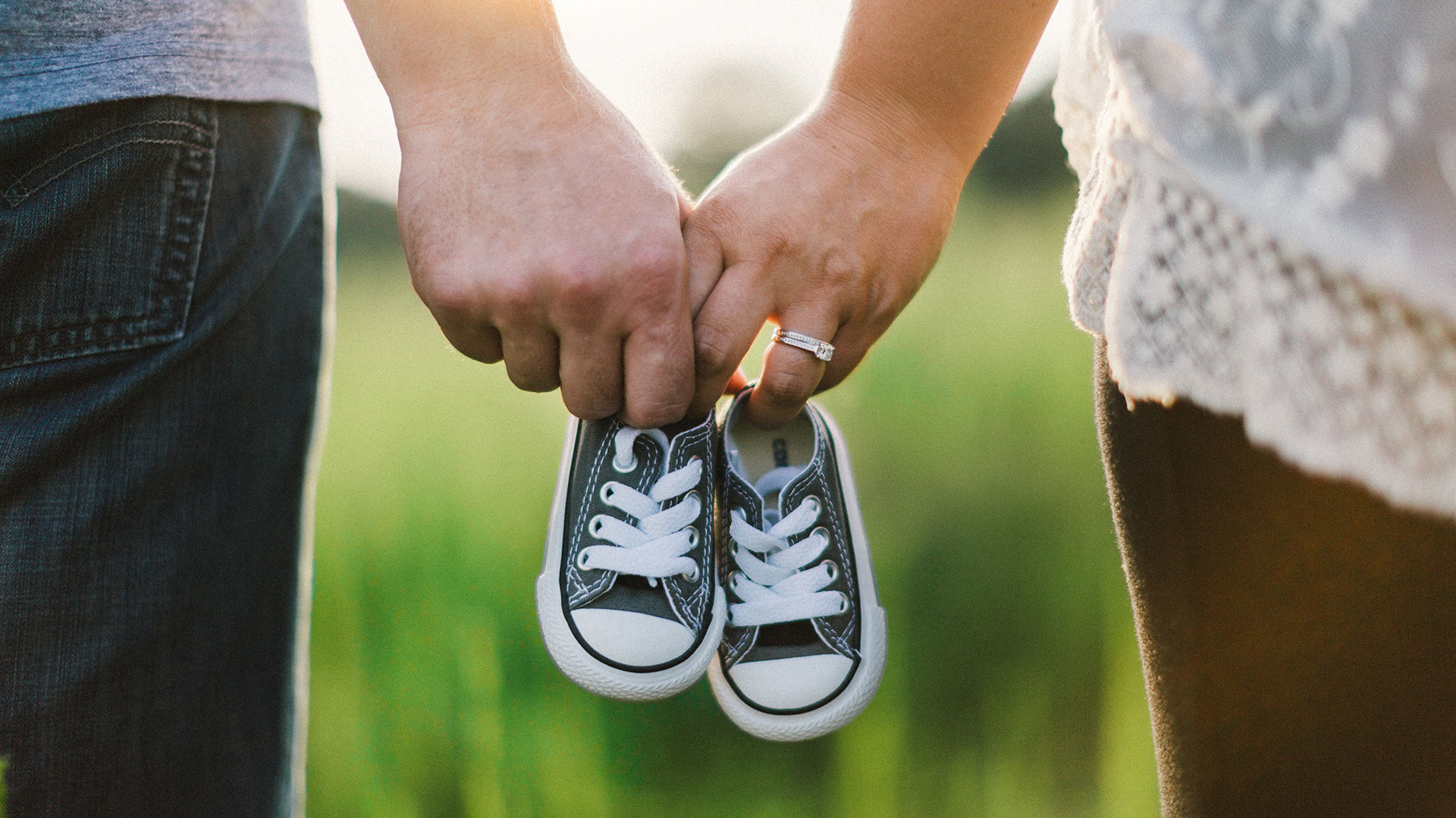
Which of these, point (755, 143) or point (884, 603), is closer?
point (884, 603)

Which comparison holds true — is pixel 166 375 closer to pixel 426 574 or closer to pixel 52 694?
pixel 52 694

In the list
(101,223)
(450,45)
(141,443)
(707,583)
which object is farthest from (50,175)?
(707,583)

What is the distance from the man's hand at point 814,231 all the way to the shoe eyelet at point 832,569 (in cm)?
22

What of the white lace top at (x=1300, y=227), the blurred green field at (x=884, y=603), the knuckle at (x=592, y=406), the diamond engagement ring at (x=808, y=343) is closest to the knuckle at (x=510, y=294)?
the knuckle at (x=592, y=406)

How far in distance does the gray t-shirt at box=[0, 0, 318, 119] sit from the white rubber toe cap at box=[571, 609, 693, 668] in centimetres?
68

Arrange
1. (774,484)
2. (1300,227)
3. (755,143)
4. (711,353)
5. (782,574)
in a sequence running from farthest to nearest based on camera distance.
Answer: (755,143)
(774,484)
(782,574)
(711,353)
(1300,227)

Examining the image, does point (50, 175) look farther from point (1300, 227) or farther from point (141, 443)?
point (1300, 227)

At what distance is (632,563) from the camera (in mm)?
840

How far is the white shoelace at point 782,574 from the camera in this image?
88 cm

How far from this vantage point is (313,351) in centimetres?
103

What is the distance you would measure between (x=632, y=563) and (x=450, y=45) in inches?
21.0

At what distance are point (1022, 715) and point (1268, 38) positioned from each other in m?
1.77

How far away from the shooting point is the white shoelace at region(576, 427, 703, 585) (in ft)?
2.76

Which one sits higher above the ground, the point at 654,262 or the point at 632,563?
the point at 654,262
